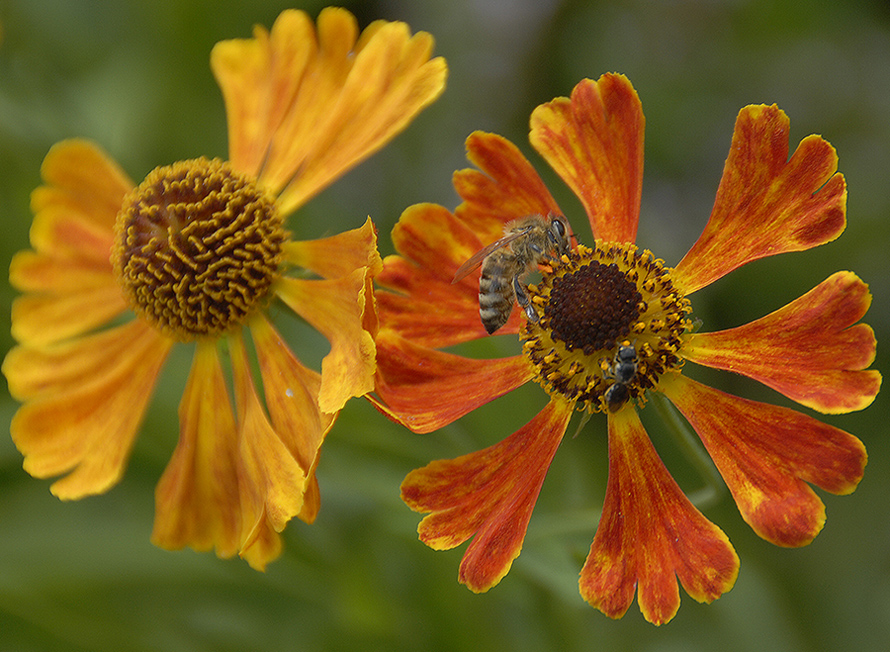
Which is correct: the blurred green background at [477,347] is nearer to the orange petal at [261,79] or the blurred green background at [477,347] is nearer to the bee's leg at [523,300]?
the bee's leg at [523,300]

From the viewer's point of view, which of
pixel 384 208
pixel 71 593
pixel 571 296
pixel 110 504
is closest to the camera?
pixel 571 296

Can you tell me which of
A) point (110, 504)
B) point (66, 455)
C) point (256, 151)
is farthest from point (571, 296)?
point (110, 504)

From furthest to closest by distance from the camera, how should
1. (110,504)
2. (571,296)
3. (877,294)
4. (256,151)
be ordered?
(877,294)
(110,504)
(256,151)
(571,296)

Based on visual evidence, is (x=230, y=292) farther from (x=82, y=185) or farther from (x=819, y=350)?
(x=819, y=350)

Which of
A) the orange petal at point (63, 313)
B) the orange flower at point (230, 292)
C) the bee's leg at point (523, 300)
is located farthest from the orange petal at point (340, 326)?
the orange petal at point (63, 313)

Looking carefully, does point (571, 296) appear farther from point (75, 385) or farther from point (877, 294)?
point (877, 294)

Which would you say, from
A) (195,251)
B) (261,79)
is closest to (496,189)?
(195,251)
